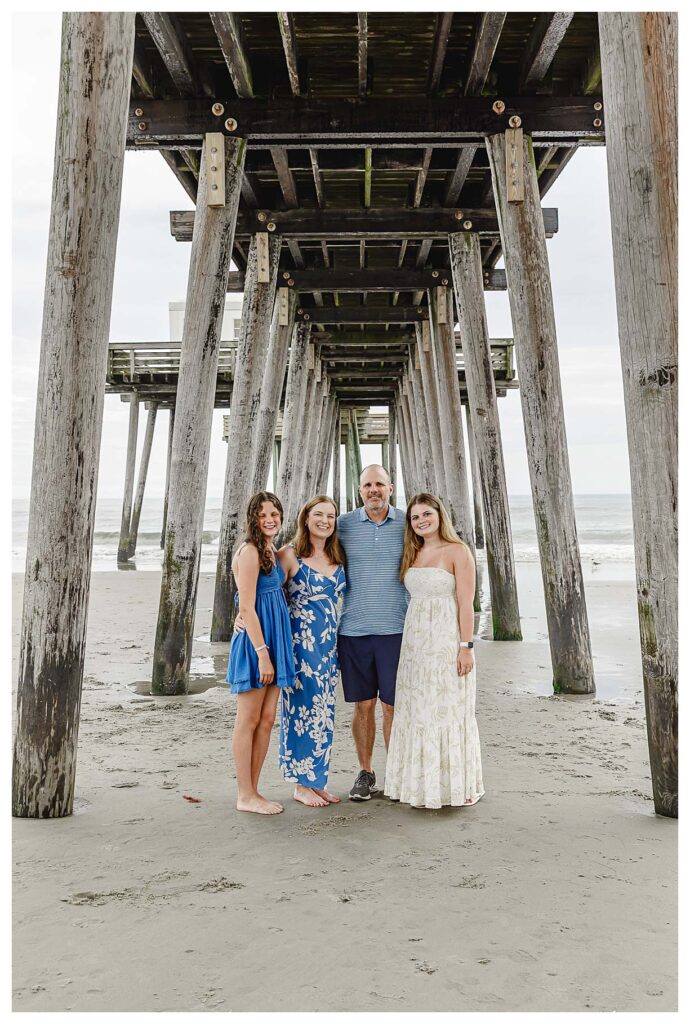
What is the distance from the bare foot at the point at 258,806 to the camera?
11.5 feet

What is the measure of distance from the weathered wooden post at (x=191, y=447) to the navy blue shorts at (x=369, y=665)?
2288mm

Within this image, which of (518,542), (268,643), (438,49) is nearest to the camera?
(268,643)

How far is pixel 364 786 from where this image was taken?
3719mm

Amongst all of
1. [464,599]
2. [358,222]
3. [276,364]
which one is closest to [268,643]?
[464,599]

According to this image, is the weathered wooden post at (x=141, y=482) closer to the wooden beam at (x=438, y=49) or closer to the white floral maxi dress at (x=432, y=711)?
the wooden beam at (x=438, y=49)

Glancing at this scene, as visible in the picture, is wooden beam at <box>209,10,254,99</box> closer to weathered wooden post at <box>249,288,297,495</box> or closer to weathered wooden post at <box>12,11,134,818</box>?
weathered wooden post at <box>12,11,134,818</box>

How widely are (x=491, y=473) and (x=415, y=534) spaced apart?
15.0 feet

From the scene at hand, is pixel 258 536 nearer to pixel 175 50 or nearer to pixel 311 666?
pixel 311 666

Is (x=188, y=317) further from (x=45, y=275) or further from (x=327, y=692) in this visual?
(x=327, y=692)

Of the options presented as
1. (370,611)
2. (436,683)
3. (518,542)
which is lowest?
(436,683)

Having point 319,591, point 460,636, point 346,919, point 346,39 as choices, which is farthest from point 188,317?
point 346,919

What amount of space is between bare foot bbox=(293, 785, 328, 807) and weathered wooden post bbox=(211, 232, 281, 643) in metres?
3.93

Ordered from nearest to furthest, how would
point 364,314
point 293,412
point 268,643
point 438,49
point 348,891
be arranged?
point 348,891, point 268,643, point 438,49, point 293,412, point 364,314

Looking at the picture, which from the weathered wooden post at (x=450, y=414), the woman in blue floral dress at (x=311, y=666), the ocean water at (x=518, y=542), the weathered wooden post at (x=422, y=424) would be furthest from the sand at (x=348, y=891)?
the weathered wooden post at (x=422, y=424)
